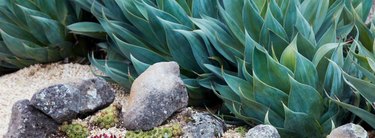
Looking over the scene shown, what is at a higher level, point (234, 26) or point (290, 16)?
point (290, 16)

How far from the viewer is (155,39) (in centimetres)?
405

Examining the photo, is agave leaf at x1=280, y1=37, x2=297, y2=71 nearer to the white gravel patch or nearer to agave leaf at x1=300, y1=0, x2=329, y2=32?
agave leaf at x1=300, y1=0, x2=329, y2=32

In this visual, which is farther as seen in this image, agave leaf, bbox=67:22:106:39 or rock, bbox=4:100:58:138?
agave leaf, bbox=67:22:106:39

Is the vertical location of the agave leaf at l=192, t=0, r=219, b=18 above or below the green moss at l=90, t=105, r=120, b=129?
above

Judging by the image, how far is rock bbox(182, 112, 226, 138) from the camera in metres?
3.29

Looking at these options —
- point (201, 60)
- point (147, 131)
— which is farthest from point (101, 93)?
point (201, 60)

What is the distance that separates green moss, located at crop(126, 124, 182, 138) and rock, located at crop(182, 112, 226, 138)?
38mm

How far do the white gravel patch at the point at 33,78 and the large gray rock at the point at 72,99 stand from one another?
759mm

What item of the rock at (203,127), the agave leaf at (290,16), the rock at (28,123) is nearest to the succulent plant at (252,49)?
the agave leaf at (290,16)

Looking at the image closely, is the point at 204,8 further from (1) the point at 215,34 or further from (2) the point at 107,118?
(2) the point at 107,118

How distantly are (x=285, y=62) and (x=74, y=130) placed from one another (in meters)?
1.08

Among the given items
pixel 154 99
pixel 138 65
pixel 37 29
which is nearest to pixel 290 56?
pixel 154 99

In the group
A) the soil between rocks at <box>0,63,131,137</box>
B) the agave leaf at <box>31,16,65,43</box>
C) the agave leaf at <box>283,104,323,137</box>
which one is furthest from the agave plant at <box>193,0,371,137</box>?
the agave leaf at <box>31,16,65,43</box>

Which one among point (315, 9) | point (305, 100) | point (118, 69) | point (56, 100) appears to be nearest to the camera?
point (305, 100)
